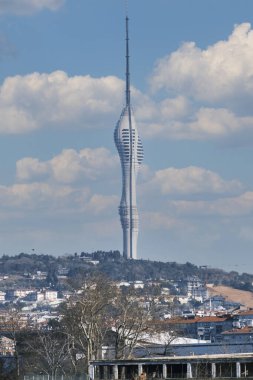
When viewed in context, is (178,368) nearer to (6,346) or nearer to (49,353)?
(49,353)

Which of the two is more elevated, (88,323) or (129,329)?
(88,323)

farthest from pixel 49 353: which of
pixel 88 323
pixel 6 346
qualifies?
pixel 6 346

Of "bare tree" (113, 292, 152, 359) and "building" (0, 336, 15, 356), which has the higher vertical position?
"building" (0, 336, 15, 356)

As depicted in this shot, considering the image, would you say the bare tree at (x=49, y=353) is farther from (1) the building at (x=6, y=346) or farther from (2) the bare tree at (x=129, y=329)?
(1) the building at (x=6, y=346)

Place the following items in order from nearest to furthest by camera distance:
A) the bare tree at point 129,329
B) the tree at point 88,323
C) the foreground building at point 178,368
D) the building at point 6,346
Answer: the foreground building at point 178,368 → the tree at point 88,323 → the bare tree at point 129,329 → the building at point 6,346

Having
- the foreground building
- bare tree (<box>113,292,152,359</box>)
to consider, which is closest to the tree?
bare tree (<box>113,292,152,359</box>)

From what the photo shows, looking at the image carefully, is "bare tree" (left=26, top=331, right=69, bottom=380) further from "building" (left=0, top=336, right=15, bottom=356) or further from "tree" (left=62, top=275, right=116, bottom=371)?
"building" (left=0, top=336, right=15, bottom=356)

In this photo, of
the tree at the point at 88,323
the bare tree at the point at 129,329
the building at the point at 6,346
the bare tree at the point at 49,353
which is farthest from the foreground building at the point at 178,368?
the building at the point at 6,346

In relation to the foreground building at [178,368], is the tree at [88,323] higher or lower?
higher

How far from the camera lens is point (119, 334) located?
11450cm

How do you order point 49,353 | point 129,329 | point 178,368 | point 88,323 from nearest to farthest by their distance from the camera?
point 178,368
point 88,323
point 129,329
point 49,353

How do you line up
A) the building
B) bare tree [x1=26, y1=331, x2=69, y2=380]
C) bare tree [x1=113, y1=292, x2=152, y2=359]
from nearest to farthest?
bare tree [x1=113, y1=292, x2=152, y2=359] < bare tree [x1=26, y1=331, x2=69, y2=380] < the building

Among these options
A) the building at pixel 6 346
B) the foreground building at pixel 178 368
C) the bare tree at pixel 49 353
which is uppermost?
the building at pixel 6 346

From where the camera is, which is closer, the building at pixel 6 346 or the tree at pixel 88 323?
the tree at pixel 88 323
